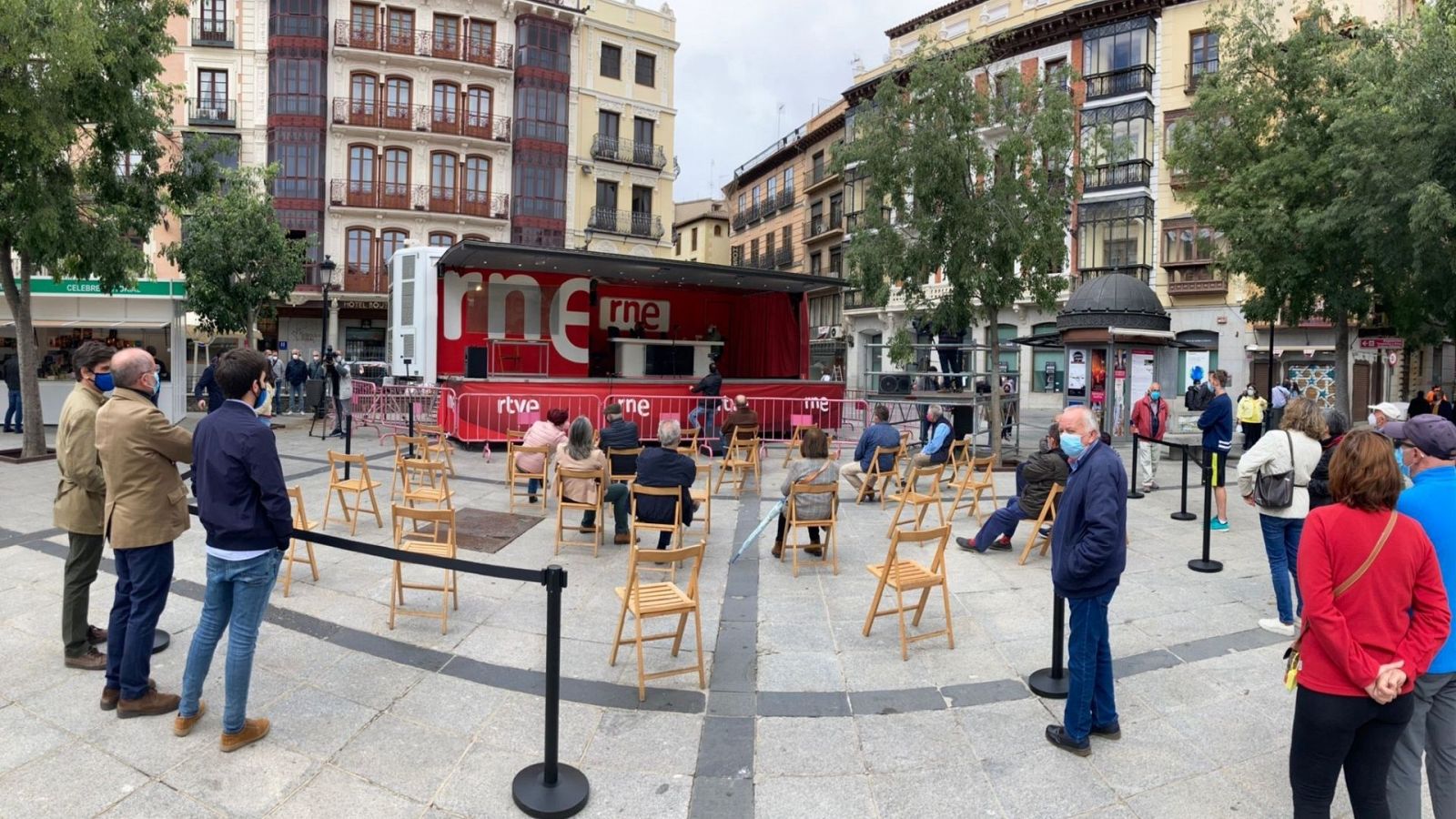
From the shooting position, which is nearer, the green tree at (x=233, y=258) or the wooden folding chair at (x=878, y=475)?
the wooden folding chair at (x=878, y=475)

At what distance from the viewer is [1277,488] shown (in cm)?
525

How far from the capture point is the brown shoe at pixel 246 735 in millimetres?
3646

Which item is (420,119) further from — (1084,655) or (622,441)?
→ (1084,655)

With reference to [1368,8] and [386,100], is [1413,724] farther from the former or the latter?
[386,100]

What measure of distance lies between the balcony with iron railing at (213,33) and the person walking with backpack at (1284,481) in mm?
37947

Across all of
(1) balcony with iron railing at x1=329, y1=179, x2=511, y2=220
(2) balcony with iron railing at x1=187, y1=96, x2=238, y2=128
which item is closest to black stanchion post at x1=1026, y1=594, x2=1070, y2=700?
(1) balcony with iron railing at x1=329, y1=179, x2=511, y2=220

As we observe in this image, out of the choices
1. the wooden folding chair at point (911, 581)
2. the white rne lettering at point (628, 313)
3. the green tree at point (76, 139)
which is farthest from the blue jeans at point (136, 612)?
the white rne lettering at point (628, 313)

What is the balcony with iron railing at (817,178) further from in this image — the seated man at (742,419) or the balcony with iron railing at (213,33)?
the seated man at (742,419)

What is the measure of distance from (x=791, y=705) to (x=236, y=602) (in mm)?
2679

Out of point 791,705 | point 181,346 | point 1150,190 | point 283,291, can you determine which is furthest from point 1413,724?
point 1150,190

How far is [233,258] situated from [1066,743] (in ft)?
64.9

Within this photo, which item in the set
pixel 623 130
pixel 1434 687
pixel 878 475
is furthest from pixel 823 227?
pixel 1434 687

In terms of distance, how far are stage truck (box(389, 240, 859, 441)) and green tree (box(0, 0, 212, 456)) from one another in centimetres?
441

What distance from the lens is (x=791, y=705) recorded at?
14.2 feet
